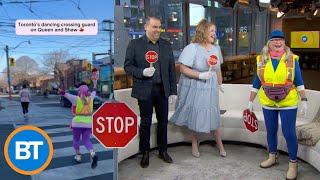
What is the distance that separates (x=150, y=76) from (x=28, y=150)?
1.20m

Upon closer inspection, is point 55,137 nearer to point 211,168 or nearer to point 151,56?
point 151,56

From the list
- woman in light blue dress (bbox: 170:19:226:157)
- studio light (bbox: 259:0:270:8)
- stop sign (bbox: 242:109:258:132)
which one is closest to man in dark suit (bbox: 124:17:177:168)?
woman in light blue dress (bbox: 170:19:226:157)

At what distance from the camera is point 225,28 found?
8281 millimetres

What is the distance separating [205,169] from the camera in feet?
10.5

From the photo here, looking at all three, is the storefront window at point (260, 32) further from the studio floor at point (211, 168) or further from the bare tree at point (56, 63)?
the bare tree at point (56, 63)

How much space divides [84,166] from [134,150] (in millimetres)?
1371

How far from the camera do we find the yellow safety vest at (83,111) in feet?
6.46

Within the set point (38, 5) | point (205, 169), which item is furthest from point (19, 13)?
point (205, 169)

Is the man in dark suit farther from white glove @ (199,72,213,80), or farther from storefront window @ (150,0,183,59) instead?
storefront window @ (150,0,183,59)

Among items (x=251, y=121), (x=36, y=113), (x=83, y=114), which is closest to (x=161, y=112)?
(x=251, y=121)

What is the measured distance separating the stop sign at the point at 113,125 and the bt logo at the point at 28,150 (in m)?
0.28

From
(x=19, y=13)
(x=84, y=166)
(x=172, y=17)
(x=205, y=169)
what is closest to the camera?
(x=19, y=13)

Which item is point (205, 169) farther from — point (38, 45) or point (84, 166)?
point (38, 45)

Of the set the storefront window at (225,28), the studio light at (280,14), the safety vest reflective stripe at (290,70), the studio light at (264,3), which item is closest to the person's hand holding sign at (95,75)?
the safety vest reflective stripe at (290,70)
